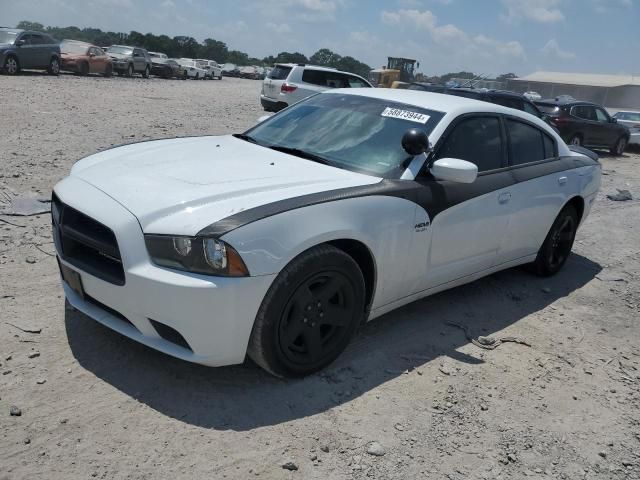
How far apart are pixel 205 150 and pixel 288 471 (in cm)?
225

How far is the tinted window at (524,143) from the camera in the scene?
4.79m

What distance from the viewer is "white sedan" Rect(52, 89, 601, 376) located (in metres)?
2.88

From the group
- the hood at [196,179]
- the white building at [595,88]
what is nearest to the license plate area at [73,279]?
the hood at [196,179]

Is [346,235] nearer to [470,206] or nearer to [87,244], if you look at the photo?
[470,206]

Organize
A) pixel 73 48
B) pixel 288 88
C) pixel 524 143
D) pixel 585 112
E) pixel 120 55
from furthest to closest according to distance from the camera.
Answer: pixel 120 55 < pixel 73 48 < pixel 288 88 < pixel 585 112 < pixel 524 143

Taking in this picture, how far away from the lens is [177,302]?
282 centimetres

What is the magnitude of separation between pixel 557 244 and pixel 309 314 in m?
3.30

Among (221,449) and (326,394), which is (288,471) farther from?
(326,394)

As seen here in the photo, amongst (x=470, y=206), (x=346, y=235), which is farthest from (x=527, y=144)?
(x=346, y=235)

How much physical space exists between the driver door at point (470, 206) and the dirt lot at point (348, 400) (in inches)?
19.3

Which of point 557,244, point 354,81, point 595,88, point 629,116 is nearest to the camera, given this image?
point 557,244

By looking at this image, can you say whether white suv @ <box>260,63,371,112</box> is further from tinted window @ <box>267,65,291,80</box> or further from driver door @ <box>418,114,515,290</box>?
driver door @ <box>418,114,515,290</box>

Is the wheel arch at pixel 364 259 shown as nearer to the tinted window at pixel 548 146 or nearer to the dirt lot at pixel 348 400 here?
the dirt lot at pixel 348 400

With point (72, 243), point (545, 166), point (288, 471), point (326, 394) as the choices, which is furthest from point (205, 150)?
point (545, 166)
